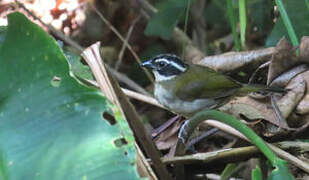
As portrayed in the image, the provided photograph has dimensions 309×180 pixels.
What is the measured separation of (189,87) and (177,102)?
0.15 m

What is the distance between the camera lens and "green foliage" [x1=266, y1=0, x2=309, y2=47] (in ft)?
9.60

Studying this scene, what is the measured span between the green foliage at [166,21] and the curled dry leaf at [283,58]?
129 centimetres

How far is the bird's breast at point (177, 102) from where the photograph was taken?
8.95 feet

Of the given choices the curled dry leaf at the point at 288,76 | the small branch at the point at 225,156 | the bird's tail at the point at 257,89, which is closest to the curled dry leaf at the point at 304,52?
the curled dry leaf at the point at 288,76

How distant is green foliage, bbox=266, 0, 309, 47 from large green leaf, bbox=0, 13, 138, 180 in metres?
1.57

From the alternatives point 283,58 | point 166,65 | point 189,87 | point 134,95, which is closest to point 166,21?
point 166,65

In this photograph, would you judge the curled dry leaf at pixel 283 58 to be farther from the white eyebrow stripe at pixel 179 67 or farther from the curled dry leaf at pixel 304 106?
the white eyebrow stripe at pixel 179 67

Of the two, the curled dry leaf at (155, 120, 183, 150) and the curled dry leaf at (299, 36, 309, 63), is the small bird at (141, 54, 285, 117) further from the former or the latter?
the curled dry leaf at (299, 36, 309, 63)

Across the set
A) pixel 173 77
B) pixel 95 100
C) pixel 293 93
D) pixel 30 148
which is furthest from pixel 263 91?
pixel 30 148

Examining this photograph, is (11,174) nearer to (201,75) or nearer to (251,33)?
(201,75)

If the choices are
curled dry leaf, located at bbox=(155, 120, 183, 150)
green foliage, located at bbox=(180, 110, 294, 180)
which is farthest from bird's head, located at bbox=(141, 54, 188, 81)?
green foliage, located at bbox=(180, 110, 294, 180)

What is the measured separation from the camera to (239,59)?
8.78 feet

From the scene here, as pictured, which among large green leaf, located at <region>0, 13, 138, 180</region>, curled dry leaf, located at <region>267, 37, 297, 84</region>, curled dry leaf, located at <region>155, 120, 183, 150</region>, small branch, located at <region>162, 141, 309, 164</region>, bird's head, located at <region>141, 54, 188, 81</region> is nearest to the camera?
large green leaf, located at <region>0, 13, 138, 180</region>

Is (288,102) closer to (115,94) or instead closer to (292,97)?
(292,97)
